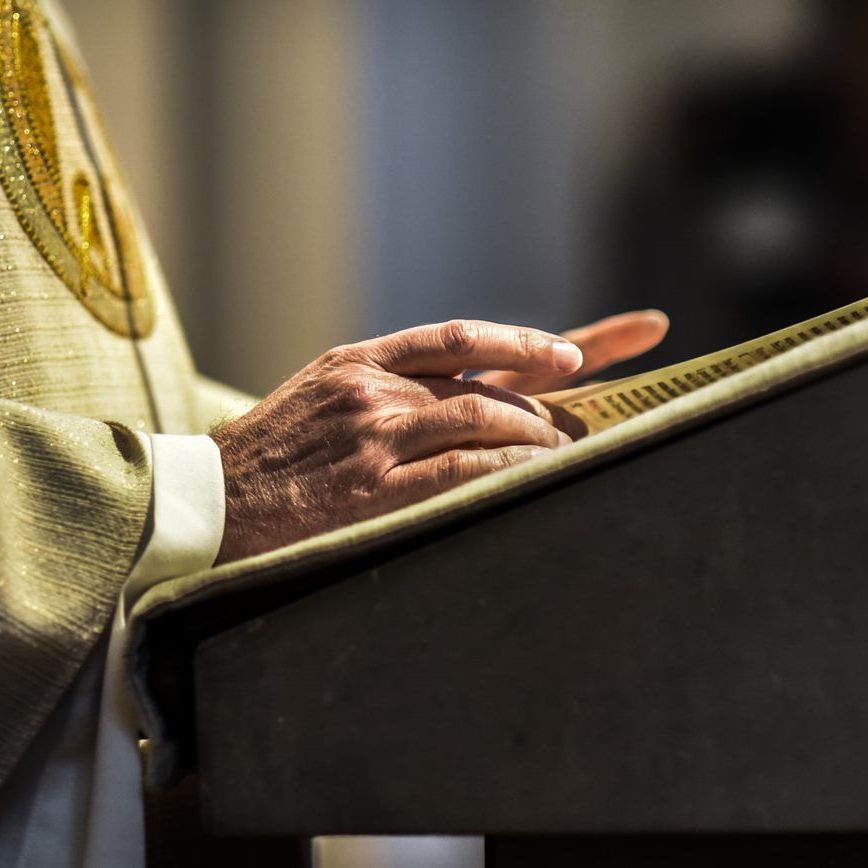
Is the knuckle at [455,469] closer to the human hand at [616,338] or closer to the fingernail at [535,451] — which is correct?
the fingernail at [535,451]

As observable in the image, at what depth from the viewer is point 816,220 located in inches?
68.8

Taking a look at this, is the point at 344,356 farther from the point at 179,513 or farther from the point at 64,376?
the point at 64,376

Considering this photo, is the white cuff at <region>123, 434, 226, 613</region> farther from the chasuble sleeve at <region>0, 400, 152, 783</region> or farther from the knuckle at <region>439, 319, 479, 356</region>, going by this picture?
the knuckle at <region>439, 319, 479, 356</region>

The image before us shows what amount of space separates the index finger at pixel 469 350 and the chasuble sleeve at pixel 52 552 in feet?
0.38

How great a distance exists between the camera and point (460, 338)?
0.41 metres

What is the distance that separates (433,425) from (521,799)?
148mm

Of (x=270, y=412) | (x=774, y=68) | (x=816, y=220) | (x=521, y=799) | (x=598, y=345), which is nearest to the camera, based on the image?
(x=521, y=799)

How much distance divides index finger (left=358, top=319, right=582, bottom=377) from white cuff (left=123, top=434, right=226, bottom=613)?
9cm

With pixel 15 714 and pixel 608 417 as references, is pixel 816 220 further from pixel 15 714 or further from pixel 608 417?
pixel 15 714

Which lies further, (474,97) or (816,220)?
(474,97)

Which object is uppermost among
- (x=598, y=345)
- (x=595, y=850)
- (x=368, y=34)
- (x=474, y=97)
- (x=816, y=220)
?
(x=368, y=34)

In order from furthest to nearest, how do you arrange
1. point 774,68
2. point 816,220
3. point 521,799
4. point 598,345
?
point 774,68 → point 816,220 → point 598,345 → point 521,799

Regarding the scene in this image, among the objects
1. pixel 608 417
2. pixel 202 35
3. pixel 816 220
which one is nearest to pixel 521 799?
pixel 608 417

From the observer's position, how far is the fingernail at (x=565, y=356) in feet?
1.39
